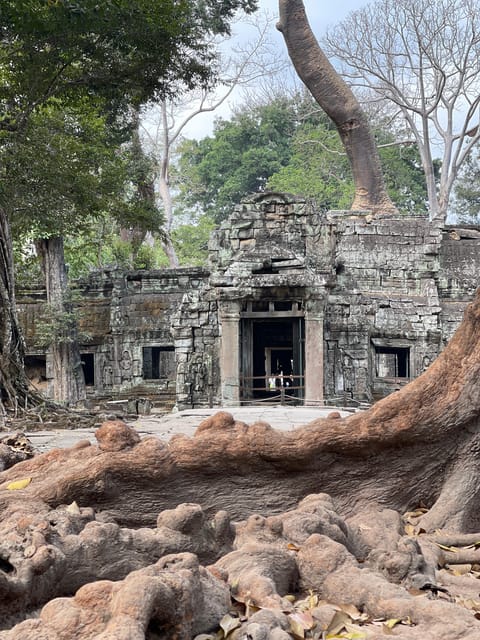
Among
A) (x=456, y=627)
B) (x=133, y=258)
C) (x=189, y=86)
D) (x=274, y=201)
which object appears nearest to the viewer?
(x=456, y=627)

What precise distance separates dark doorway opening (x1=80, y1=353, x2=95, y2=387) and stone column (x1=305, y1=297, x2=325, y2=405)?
8.24 meters

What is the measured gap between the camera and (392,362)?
20422 millimetres

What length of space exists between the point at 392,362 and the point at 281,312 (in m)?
7.48

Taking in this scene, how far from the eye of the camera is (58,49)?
9414 mm

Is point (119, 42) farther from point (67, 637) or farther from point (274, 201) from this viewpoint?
point (67, 637)

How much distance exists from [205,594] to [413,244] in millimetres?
17295

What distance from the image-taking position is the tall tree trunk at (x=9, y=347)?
8.43 m

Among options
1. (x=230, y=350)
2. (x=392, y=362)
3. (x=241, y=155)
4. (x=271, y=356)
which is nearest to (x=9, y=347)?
(x=230, y=350)

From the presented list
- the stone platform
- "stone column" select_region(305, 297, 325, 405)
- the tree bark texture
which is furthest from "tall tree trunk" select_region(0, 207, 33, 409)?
"stone column" select_region(305, 297, 325, 405)

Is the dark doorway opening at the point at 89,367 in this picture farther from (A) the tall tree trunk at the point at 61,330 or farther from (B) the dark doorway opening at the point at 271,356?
(B) the dark doorway opening at the point at 271,356

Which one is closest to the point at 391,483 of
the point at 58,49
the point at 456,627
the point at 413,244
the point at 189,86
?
the point at 456,627

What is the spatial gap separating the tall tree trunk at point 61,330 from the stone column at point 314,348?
22.2 ft

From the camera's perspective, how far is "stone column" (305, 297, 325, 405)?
13.6 m

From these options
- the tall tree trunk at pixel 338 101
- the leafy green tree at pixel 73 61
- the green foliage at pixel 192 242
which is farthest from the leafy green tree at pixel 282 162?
the leafy green tree at pixel 73 61
